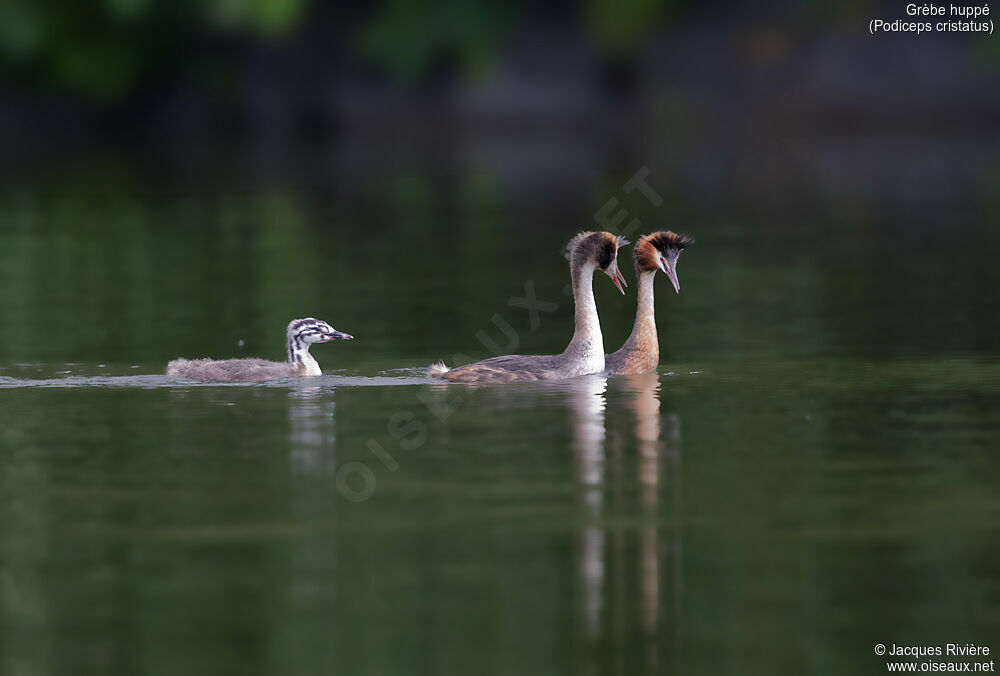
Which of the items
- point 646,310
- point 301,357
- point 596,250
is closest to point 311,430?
point 301,357

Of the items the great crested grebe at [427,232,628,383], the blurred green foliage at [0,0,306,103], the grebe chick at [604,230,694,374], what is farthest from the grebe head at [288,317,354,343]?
the blurred green foliage at [0,0,306,103]

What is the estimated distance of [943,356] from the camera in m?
12.4

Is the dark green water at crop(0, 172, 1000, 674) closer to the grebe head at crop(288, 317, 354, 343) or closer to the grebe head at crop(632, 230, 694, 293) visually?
the grebe head at crop(288, 317, 354, 343)

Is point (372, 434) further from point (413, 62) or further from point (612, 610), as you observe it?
point (413, 62)

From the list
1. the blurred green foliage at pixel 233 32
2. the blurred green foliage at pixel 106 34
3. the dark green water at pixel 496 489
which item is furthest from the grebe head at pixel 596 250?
the blurred green foliage at pixel 106 34

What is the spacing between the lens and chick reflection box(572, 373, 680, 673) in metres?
6.51

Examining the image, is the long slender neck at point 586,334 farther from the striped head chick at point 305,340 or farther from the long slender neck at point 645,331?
the striped head chick at point 305,340

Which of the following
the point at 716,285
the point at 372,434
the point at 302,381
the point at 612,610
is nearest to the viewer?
the point at 612,610

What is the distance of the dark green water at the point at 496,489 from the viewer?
6.52 metres

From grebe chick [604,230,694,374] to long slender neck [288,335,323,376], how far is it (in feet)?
5.93

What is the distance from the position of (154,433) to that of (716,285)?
809 centimetres

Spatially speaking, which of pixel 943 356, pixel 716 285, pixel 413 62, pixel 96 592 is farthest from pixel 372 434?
pixel 413 62

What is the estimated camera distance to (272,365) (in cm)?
1188

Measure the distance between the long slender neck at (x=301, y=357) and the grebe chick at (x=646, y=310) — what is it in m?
1.81
